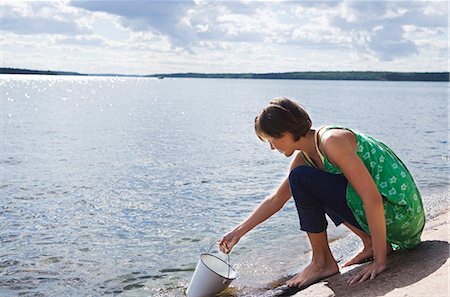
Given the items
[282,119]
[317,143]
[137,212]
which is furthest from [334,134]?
[137,212]

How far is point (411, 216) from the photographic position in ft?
12.3

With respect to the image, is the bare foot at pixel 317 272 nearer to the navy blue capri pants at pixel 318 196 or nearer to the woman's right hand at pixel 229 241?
the navy blue capri pants at pixel 318 196

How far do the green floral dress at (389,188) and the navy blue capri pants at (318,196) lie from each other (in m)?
0.07

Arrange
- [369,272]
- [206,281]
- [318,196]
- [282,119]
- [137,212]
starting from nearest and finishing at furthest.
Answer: [282,119]
[369,272]
[318,196]
[206,281]
[137,212]

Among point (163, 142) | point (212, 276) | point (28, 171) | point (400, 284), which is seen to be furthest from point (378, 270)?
point (163, 142)

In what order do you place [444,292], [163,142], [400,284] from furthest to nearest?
[163,142] → [400,284] → [444,292]

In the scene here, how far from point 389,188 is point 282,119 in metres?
0.79

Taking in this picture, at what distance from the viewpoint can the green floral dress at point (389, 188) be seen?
369cm

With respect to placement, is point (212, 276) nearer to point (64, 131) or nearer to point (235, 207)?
point (235, 207)

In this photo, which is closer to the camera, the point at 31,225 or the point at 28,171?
the point at 31,225

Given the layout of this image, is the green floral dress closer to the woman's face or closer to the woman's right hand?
the woman's face

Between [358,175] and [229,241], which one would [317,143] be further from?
[229,241]

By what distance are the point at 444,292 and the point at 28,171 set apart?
994 cm

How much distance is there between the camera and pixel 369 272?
376cm
